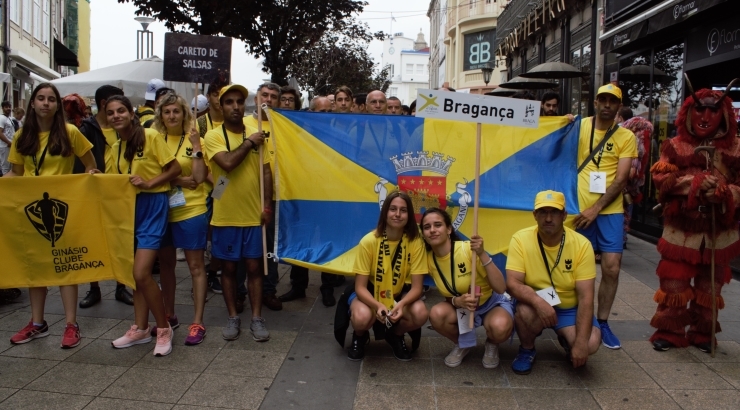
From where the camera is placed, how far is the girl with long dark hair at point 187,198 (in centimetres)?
479

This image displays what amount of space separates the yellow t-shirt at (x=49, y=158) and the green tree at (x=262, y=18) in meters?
10.3

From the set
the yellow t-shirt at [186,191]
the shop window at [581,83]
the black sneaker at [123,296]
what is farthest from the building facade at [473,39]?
the yellow t-shirt at [186,191]

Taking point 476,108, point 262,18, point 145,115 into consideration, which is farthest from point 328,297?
point 262,18

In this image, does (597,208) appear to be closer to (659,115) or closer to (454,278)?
(454,278)

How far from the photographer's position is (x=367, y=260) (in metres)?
4.41

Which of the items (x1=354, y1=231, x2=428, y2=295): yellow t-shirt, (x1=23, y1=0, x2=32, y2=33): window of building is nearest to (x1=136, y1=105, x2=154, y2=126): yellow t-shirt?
(x1=354, y1=231, x2=428, y2=295): yellow t-shirt

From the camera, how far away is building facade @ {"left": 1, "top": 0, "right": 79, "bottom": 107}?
2386 cm

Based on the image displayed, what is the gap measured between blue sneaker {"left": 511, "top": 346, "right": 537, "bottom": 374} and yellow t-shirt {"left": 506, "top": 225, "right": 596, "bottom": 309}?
0.38 m

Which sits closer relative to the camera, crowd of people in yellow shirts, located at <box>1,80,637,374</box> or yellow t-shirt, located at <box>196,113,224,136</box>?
crowd of people in yellow shirts, located at <box>1,80,637,374</box>

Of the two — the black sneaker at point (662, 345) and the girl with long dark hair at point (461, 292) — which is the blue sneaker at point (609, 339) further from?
the girl with long dark hair at point (461, 292)

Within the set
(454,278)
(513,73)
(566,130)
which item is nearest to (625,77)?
(566,130)

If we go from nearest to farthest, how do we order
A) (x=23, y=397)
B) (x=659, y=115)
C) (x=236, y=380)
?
(x=23, y=397) < (x=236, y=380) < (x=659, y=115)

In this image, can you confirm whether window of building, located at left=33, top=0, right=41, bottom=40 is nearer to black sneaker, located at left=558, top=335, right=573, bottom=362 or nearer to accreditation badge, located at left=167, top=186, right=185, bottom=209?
accreditation badge, located at left=167, top=186, right=185, bottom=209

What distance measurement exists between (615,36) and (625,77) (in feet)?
2.52
